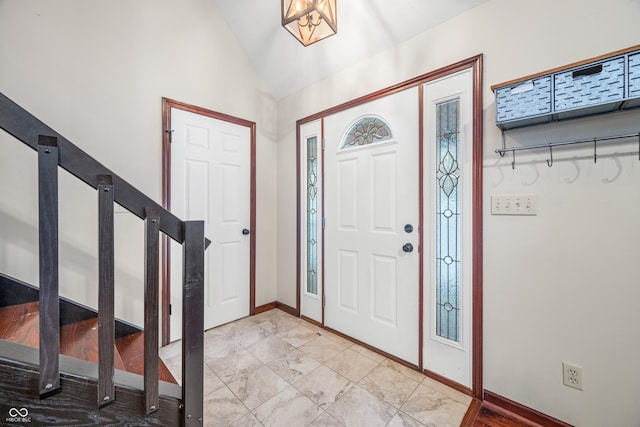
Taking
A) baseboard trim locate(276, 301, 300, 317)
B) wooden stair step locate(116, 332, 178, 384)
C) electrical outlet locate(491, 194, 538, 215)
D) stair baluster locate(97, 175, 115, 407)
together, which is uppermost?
electrical outlet locate(491, 194, 538, 215)

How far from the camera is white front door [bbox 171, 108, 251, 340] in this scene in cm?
229

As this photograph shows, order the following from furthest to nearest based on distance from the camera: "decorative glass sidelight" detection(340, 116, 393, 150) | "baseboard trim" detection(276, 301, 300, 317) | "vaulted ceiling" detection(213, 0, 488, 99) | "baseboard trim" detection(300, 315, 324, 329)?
1. "baseboard trim" detection(276, 301, 300, 317)
2. "baseboard trim" detection(300, 315, 324, 329)
3. "decorative glass sidelight" detection(340, 116, 393, 150)
4. "vaulted ceiling" detection(213, 0, 488, 99)

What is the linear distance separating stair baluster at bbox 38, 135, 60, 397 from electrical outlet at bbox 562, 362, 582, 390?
219cm

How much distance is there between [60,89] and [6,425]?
1973 millimetres

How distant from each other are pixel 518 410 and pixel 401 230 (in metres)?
1.23

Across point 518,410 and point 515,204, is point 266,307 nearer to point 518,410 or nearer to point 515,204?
point 518,410

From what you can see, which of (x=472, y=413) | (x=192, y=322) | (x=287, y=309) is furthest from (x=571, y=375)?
(x=287, y=309)

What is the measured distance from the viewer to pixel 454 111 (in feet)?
5.73

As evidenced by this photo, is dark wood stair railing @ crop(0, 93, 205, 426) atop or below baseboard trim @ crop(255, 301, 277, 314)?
atop

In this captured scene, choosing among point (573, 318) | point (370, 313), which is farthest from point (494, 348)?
point (370, 313)

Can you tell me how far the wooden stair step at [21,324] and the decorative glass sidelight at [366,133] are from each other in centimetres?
223

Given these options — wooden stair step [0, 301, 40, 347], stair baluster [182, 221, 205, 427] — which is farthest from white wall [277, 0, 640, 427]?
wooden stair step [0, 301, 40, 347]

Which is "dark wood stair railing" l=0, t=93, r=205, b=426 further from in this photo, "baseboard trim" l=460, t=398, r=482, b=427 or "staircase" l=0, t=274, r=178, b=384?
"baseboard trim" l=460, t=398, r=482, b=427

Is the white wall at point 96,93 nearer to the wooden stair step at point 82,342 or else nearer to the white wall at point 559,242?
the wooden stair step at point 82,342
